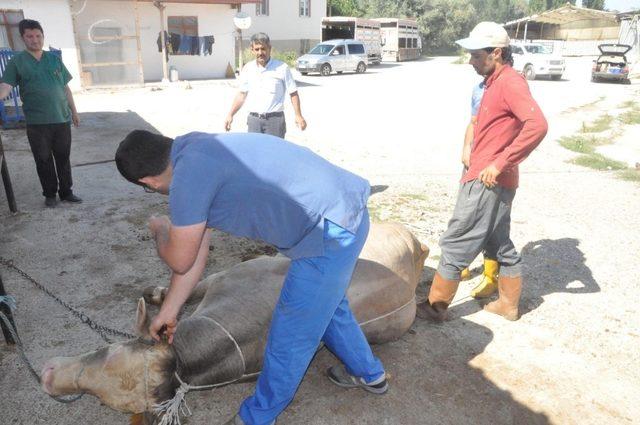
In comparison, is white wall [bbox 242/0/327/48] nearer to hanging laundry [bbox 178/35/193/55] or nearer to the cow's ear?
hanging laundry [bbox 178/35/193/55]

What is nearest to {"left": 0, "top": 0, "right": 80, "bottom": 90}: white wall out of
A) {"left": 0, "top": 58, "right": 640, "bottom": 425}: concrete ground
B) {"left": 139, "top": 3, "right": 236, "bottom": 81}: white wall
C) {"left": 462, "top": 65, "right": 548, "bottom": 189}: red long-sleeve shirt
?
{"left": 139, "top": 3, "right": 236, "bottom": 81}: white wall

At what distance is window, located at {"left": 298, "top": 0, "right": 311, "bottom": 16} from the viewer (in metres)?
31.2

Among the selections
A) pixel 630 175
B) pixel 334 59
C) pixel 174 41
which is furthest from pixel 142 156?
pixel 334 59

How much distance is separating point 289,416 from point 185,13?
859 inches

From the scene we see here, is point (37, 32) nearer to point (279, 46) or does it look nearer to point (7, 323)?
point (7, 323)

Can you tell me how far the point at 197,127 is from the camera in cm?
1089

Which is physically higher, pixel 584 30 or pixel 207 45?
pixel 584 30

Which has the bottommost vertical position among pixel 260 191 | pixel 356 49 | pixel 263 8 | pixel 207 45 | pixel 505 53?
pixel 260 191

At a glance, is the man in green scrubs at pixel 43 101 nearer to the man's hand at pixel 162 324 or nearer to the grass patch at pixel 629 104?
the man's hand at pixel 162 324

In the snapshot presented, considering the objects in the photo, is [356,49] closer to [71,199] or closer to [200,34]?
[200,34]

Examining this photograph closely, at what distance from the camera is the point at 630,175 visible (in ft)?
26.6

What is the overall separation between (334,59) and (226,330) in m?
24.2

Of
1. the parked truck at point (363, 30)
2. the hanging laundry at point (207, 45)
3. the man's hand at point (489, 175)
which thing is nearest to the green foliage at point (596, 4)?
the parked truck at point (363, 30)

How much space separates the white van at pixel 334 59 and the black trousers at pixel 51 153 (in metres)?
19.8
